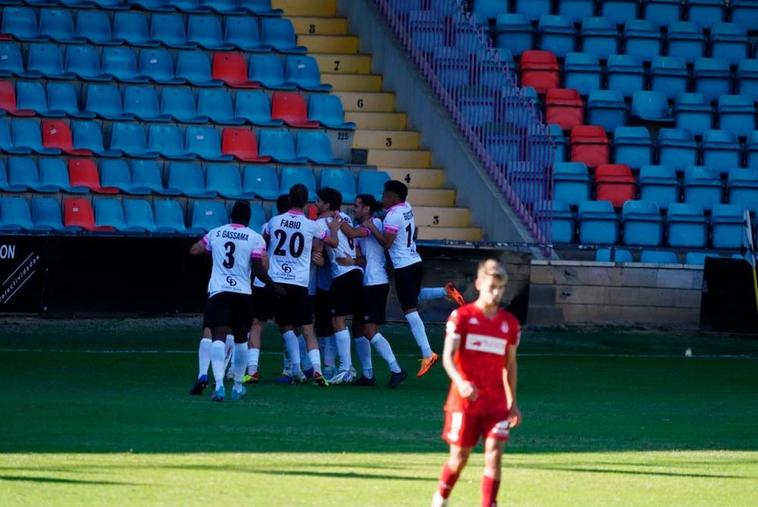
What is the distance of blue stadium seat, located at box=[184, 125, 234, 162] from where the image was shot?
23469 millimetres

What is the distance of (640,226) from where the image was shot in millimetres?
23938

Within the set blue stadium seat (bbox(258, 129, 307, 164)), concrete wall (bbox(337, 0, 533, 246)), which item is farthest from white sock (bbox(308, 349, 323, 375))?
blue stadium seat (bbox(258, 129, 307, 164))

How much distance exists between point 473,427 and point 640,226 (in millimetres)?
16225

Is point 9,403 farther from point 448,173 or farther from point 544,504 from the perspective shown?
point 448,173

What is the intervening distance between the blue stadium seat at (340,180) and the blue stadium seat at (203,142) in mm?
1498

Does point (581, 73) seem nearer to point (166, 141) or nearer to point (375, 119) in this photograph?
point (375, 119)

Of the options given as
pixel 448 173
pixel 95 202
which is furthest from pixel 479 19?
pixel 95 202

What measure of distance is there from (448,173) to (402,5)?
140 inches

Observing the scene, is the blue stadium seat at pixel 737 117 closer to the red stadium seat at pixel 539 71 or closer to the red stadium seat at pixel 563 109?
the red stadium seat at pixel 563 109

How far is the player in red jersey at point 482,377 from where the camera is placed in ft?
26.4

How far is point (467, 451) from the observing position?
8109mm

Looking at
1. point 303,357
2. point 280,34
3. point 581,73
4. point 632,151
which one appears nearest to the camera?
point 303,357

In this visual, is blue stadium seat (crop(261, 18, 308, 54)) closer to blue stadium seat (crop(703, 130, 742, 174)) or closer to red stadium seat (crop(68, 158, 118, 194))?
red stadium seat (crop(68, 158, 118, 194))

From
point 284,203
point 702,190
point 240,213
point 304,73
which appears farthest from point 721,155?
point 240,213
